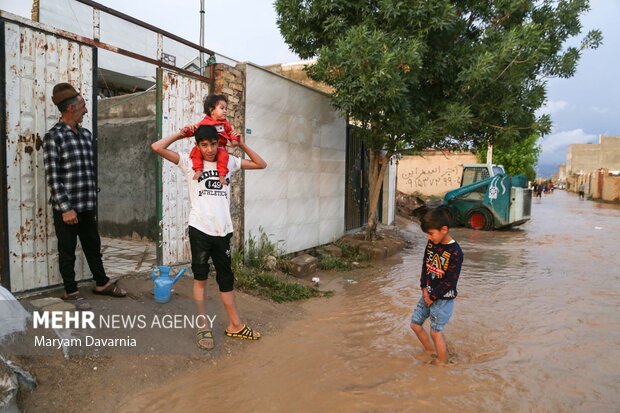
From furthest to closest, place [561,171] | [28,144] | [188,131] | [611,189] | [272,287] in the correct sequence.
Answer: [561,171]
[611,189]
[272,287]
[28,144]
[188,131]

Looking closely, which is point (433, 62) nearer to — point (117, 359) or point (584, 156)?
point (117, 359)

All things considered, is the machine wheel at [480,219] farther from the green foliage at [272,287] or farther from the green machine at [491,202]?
the green foliage at [272,287]

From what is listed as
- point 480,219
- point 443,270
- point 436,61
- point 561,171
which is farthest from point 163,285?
point 561,171

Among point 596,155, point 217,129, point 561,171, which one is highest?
point 596,155

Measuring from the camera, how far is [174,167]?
541cm

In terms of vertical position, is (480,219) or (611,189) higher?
(611,189)

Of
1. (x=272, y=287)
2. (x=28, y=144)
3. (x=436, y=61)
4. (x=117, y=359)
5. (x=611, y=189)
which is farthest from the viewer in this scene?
(x=611, y=189)

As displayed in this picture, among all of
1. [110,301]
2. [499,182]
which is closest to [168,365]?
[110,301]

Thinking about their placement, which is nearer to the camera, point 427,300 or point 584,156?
point 427,300

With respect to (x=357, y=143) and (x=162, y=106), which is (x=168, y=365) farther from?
(x=357, y=143)

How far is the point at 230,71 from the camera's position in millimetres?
5941

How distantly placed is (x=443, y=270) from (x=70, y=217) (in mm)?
3114

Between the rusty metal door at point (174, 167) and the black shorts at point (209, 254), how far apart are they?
6.01 ft

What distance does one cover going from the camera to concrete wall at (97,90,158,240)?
25.5ft
